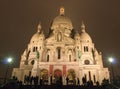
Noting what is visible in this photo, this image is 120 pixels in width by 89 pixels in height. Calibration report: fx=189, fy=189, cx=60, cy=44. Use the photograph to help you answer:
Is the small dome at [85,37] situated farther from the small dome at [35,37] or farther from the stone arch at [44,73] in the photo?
the stone arch at [44,73]

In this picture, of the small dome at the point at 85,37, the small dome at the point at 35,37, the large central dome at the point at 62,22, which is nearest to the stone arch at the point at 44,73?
the small dome at the point at 35,37

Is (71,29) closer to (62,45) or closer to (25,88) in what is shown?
(62,45)

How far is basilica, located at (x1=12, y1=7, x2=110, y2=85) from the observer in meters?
45.6

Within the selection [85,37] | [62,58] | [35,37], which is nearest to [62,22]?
[85,37]

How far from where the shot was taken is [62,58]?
50.6 m

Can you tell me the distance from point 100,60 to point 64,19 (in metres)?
20.0

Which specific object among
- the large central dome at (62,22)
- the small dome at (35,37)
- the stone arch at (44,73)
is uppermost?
the large central dome at (62,22)

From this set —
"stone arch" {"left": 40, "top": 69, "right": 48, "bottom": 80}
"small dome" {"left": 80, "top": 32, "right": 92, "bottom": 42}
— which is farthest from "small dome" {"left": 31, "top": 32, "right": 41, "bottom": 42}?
"stone arch" {"left": 40, "top": 69, "right": 48, "bottom": 80}

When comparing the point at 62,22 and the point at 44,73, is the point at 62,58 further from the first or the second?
the point at 62,22

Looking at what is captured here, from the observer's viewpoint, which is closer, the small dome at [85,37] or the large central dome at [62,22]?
the small dome at [85,37]

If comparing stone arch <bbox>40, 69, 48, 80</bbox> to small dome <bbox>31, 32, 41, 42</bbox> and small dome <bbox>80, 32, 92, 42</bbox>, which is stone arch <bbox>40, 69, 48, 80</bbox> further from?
small dome <bbox>80, 32, 92, 42</bbox>

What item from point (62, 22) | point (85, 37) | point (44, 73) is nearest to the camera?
point (44, 73)

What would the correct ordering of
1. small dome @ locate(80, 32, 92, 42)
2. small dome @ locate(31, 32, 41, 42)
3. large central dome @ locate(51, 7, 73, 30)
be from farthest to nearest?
large central dome @ locate(51, 7, 73, 30) < small dome @ locate(31, 32, 41, 42) < small dome @ locate(80, 32, 92, 42)

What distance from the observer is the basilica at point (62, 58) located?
4559 cm
